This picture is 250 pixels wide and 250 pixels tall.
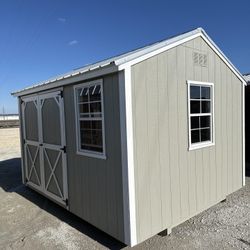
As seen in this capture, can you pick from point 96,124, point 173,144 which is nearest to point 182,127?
point 173,144

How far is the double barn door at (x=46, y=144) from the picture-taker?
4.85m

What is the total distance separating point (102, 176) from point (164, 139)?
1.12m

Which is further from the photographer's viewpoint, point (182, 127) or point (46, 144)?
point (46, 144)

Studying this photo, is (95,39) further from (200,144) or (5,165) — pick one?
(200,144)

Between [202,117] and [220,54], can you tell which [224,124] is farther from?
[220,54]

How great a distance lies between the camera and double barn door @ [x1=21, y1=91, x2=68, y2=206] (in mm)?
4852

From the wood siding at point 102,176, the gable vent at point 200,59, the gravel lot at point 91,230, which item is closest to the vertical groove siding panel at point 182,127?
the gable vent at point 200,59

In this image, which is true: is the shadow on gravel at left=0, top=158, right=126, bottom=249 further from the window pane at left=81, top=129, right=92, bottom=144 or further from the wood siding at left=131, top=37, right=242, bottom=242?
the window pane at left=81, top=129, right=92, bottom=144

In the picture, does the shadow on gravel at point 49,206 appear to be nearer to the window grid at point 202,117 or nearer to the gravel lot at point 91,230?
the gravel lot at point 91,230

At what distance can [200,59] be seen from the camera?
446cm

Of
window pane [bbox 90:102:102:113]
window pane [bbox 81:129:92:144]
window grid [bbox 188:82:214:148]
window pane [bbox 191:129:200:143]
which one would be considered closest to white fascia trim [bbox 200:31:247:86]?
window grid [bbox 188:82:214:148]

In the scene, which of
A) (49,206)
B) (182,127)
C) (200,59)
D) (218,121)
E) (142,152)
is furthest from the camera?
(49,206)

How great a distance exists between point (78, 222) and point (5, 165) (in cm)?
725

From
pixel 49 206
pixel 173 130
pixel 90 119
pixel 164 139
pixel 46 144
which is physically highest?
pixel 90 119
